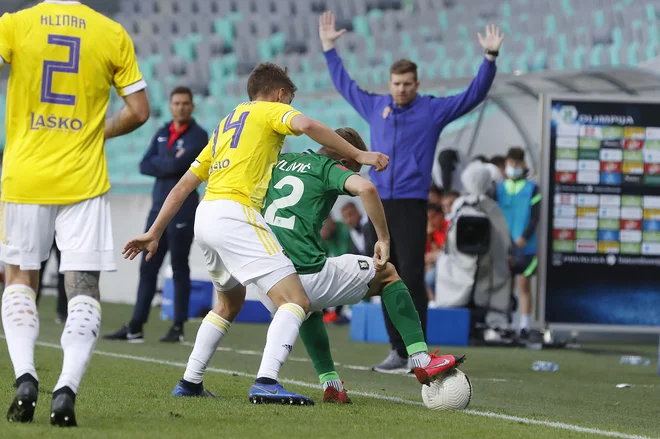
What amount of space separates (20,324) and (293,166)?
1478mm

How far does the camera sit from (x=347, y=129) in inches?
225

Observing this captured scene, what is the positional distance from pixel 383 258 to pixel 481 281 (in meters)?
6.48

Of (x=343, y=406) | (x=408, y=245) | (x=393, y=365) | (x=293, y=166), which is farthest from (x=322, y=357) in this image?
(x=408, y=245)

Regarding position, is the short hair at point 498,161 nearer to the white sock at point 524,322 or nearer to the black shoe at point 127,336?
the white sock at point 524,322

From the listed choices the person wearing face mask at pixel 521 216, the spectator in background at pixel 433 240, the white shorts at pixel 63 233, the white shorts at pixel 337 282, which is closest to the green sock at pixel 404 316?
the white shorts at pixel 337 282

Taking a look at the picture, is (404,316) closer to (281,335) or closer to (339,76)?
(281,335)

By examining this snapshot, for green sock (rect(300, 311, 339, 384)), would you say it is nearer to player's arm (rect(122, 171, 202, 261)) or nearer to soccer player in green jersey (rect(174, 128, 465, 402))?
soccer player in green jersey (rect(174, 128, 465, 402))

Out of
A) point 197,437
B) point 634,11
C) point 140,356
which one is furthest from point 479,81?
point 634,11

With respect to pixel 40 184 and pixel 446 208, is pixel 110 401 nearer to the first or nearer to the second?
pixel 40 184

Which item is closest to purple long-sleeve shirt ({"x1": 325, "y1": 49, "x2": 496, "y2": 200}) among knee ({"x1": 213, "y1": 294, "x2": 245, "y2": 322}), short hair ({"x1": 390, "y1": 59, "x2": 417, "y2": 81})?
short hair ({"x1": 390, "y1": 59, "x2": 417, "y2": 81})

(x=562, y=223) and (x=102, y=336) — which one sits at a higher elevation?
(x=562, y=223)

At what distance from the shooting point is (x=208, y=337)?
530 cm

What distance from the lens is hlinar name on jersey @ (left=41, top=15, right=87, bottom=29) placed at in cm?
437

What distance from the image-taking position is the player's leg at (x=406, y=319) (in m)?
5.21
